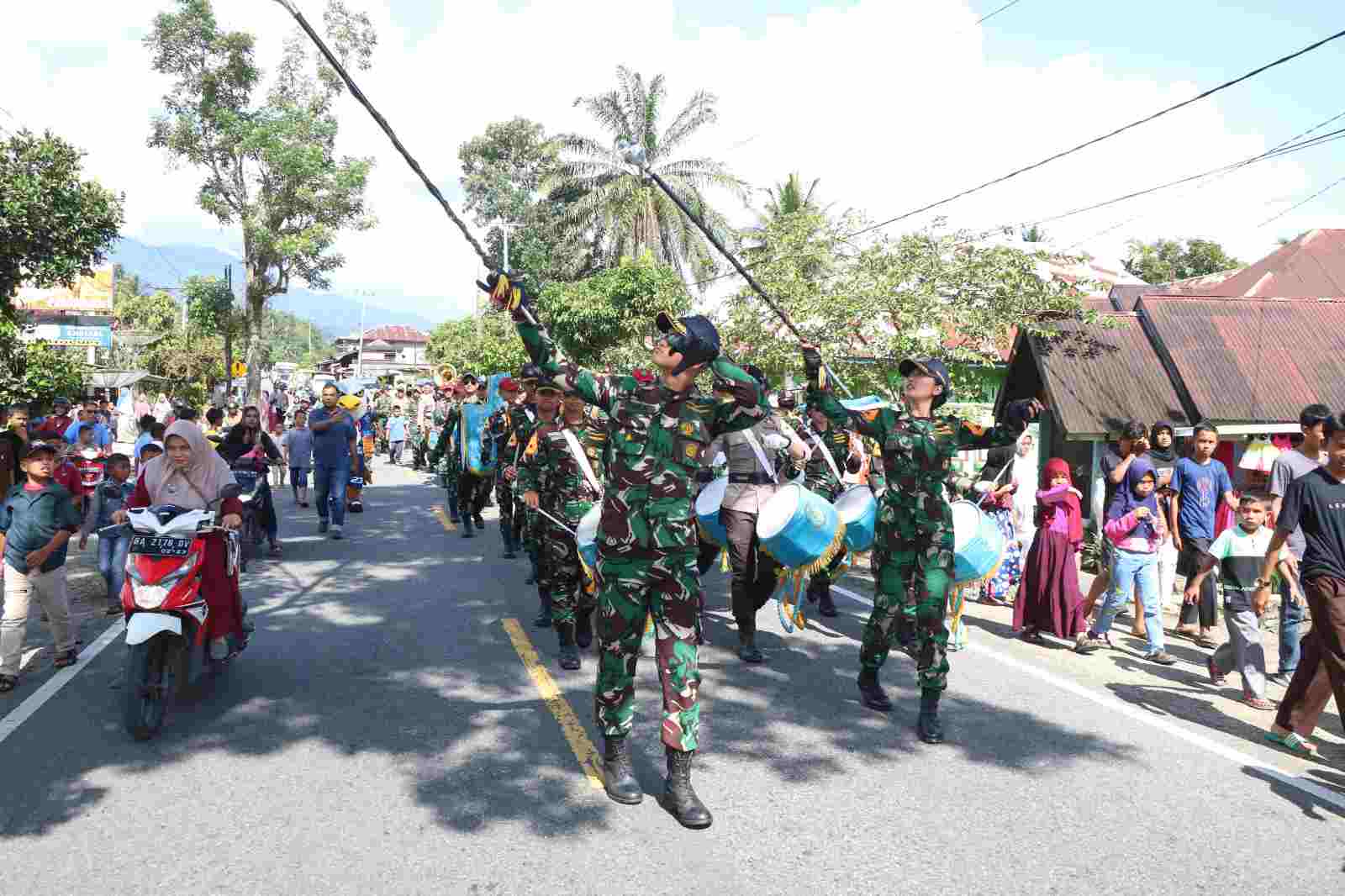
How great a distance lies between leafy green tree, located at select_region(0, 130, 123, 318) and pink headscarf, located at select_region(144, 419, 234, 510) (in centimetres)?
833

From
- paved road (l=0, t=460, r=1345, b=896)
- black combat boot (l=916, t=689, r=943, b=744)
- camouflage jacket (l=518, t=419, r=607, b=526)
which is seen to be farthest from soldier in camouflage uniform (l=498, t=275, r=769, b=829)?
camouflage jacket (l=518, t=419, r=607, b=526)

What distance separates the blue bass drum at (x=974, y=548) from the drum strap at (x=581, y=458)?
2264 mm

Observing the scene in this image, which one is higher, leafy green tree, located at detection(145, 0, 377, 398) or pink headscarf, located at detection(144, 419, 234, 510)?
leafy green tree, located at detection(145, 0, 377, 398)

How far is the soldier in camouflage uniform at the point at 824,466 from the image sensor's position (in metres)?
8.17

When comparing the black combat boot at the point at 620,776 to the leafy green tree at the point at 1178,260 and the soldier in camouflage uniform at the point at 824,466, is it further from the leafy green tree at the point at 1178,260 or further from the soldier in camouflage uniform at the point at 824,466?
the leafy green tree at the point at 1178,260

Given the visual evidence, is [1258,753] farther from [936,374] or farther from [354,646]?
[354,646]

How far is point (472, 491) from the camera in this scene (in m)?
12.3

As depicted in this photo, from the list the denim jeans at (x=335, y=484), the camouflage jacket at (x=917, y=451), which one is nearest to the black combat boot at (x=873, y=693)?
the camouflage jacket at (x=917, y=451)

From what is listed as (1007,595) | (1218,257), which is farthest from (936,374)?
(1218,257)

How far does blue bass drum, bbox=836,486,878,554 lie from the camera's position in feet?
22.1

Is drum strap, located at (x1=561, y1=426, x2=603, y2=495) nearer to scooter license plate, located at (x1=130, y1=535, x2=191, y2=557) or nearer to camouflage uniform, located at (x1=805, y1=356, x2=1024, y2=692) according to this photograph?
camouflage uniform, located at (x1=805, y1=356, x2=1024, y2=692)

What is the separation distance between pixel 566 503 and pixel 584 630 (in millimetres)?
1030

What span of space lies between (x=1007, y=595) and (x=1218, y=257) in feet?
102

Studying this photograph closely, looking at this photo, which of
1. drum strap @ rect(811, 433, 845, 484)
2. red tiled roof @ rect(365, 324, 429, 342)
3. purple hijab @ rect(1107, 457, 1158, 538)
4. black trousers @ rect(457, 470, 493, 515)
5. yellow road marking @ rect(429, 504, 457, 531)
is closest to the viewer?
purple hijab @ rect(1107, 457, 1158, 538)
